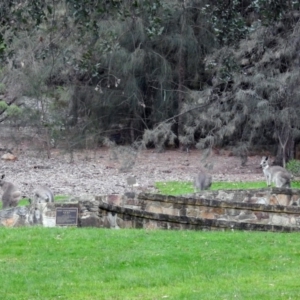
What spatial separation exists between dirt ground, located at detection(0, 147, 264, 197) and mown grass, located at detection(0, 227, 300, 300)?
13487 mm

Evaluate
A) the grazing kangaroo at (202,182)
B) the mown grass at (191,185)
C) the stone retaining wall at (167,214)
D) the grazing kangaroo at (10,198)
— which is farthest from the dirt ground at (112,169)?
the stone retaining wall at (167,214)

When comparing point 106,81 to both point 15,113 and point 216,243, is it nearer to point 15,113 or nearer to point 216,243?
point 15,113

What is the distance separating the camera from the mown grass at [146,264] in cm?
993

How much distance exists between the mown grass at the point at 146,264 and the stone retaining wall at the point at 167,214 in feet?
2.19

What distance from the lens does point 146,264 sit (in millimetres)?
11602

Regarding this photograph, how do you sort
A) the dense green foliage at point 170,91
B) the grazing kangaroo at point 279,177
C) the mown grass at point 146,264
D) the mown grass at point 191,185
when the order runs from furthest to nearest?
the dense green foliage at point 170,91, the mown grass at point 191,185, the grazing kangaroo at point 279,177, the mown grass at point 146,264

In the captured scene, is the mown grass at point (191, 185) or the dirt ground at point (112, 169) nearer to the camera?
the mown grass at point (191, 185)

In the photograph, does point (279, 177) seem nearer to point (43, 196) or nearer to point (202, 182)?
point (202, 182)

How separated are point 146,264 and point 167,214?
443 cm

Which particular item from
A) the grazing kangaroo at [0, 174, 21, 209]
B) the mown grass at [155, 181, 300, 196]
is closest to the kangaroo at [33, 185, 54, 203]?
the grazing kangaroo at [0, 174, 21, 209]

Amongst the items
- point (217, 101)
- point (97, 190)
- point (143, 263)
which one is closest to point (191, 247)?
point (143, 263)

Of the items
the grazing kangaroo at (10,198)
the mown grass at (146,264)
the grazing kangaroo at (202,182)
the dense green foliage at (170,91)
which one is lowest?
the mown grass at (146,264)

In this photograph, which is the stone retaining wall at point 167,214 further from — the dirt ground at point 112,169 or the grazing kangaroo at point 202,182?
the dirt ground at point 112,169

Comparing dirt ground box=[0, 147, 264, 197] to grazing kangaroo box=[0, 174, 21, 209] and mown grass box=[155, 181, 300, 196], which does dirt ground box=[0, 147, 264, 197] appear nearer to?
mown grass box=[155, 181, 300, 196]
